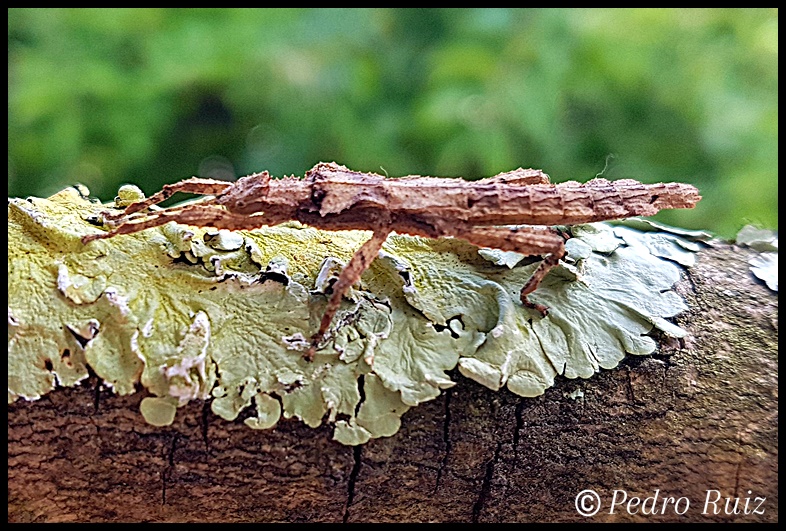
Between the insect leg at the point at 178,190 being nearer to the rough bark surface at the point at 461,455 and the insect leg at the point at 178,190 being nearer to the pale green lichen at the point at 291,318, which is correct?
the pale green lichen at the point at 291,318

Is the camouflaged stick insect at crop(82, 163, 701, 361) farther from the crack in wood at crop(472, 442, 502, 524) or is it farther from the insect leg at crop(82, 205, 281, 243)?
the crack in wood at crop(472, 442, 502, 524)

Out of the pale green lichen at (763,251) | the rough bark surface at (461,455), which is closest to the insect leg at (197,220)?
the rough bark surface at (461,455)

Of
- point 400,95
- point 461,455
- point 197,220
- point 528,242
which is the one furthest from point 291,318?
point 400,95

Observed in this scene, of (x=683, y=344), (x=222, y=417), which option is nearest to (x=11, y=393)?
(x=222, y=417)

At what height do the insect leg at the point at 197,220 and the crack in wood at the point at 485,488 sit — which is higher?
the insect leg at the point at 197,220

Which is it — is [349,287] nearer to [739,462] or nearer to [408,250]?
[408,250]

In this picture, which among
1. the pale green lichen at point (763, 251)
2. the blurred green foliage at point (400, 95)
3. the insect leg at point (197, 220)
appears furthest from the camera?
the blurred green foliage at point (400, 95)

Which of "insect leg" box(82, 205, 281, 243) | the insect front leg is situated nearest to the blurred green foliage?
the insect front leg
